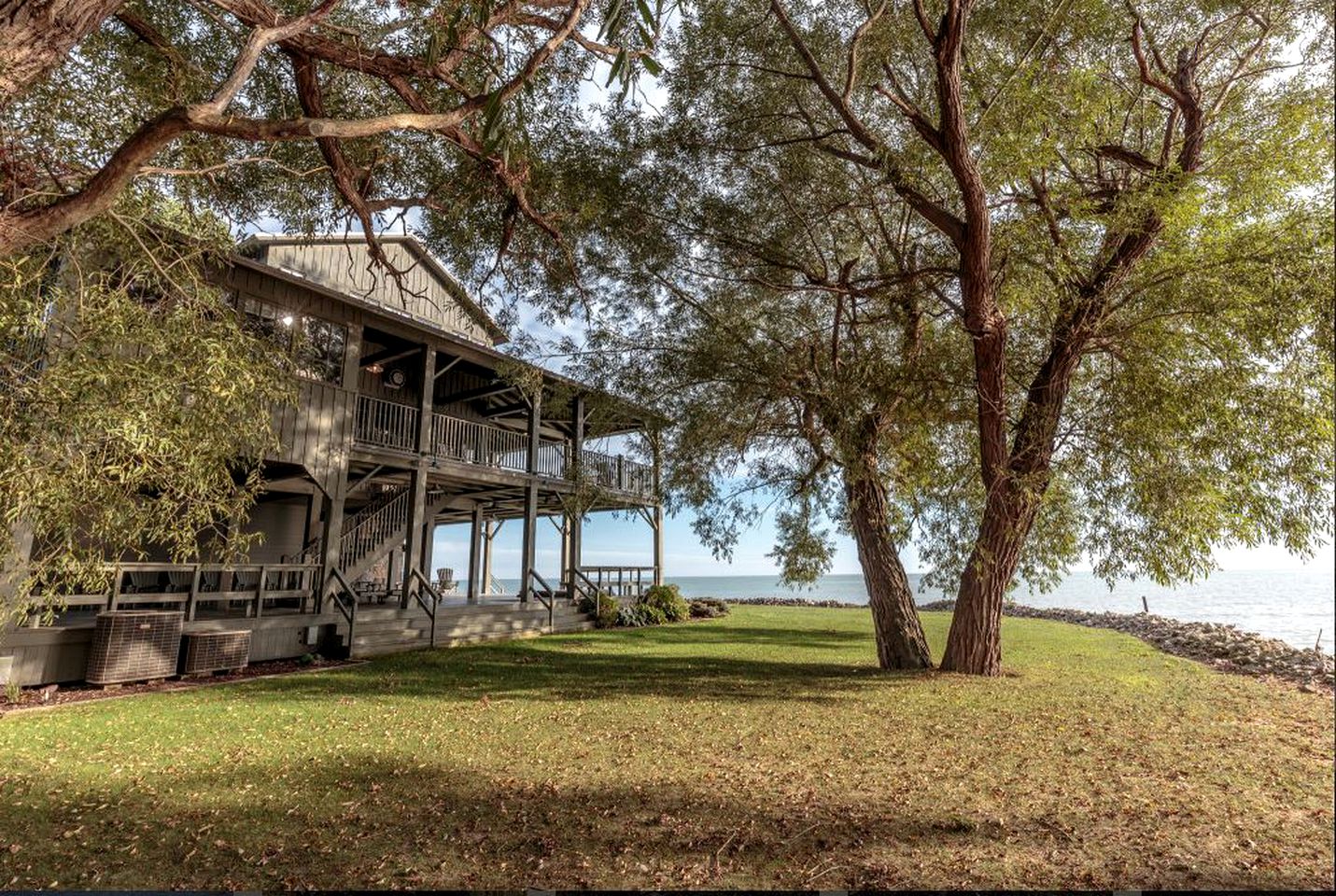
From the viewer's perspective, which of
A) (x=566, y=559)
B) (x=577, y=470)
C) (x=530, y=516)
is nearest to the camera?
(x=577, y=470)

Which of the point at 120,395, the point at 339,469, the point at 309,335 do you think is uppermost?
the point at 309,335

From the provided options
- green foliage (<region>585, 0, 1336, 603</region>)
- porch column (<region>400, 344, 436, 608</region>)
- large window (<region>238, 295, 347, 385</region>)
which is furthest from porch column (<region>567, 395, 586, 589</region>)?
large window (<region>238, 295, 347, 385</region>)

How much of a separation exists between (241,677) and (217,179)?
6.25m

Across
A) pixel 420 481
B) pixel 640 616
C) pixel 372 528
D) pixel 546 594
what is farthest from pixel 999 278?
pixel 640 616

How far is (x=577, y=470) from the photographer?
12.8m

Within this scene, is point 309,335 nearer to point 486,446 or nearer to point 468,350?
point 468,350

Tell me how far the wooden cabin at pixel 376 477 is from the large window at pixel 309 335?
31 mm

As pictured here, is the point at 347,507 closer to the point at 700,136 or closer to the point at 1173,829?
the point at 700,136

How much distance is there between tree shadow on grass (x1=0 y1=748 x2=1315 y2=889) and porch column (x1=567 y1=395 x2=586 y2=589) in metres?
7.90

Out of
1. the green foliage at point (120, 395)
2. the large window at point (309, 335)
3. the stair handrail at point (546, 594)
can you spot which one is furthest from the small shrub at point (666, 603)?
the green foliage at point (120, 395)

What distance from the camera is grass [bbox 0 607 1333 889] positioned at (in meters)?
3.22

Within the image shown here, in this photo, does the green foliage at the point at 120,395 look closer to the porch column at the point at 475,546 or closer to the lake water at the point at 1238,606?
the porch column at the point at 475,546

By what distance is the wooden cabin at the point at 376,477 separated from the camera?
385 inches

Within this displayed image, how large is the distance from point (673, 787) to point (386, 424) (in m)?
10.4
